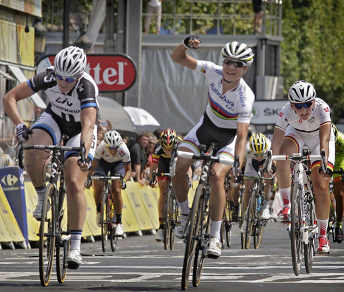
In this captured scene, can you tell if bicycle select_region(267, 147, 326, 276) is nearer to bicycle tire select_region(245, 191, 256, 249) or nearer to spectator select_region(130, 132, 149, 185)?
bicycle tire select_region(245, 191, 256, 249)

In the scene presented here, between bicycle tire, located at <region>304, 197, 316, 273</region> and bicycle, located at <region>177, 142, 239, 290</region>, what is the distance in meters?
1.66

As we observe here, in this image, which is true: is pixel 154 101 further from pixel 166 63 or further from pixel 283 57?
pixel 283 57

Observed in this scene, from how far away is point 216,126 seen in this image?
10.6m

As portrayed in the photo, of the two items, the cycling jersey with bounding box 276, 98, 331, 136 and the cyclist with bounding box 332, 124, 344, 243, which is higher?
the cycling jersey with bounding box 276, 98, 331, 136

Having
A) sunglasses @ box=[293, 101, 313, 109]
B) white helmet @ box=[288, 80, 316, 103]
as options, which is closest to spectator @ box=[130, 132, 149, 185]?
sunglasses @ box=[293, 101, 313, 109]

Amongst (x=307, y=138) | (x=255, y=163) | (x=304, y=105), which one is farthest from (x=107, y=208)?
(x=304, y=105)

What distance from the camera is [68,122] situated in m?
10.4

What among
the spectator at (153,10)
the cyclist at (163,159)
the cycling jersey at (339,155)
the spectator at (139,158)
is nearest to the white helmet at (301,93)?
the cycling jersey at (339,155)

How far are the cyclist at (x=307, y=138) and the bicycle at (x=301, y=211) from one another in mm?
242

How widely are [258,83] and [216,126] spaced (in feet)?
101

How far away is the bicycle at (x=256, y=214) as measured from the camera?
55.0 ft

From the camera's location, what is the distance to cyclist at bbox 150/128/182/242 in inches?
661

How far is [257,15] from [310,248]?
28894 millimetres

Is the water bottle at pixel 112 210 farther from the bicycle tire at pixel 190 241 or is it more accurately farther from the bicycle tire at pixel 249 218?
the bicycle tire at pixel 190 241
